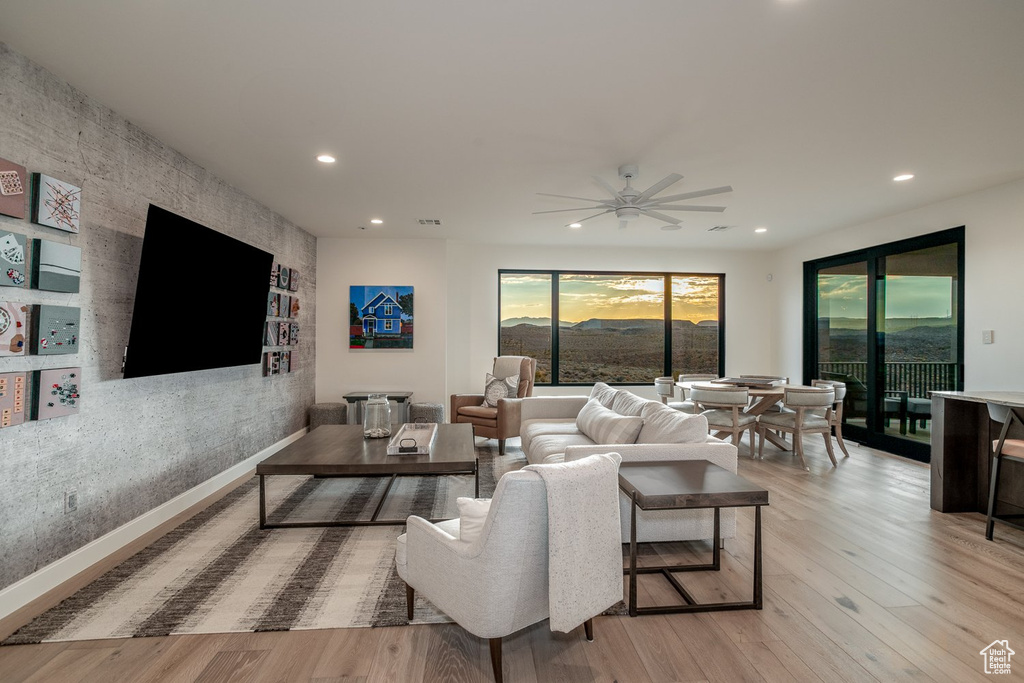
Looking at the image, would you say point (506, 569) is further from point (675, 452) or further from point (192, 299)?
point (192, 299)

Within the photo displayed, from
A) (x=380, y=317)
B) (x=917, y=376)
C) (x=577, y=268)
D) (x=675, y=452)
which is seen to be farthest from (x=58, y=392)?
(x=917, y=376)

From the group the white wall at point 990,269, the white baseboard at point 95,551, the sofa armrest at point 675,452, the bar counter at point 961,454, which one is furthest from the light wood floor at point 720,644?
the white wall at point 990,269

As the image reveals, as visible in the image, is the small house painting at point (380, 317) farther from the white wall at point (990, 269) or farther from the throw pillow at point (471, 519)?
the white wall at point (990, 269)

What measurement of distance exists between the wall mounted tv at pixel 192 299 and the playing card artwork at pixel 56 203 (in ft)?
1.09

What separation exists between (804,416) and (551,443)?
2982mm

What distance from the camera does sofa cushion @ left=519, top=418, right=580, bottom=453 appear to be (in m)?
4.40

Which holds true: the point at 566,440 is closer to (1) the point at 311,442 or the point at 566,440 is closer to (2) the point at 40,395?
(1) the point at 311,442

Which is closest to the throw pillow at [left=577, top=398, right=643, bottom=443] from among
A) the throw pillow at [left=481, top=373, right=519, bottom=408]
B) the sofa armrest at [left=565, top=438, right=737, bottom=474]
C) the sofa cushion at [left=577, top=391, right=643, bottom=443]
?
the sofa cushion at [left=577, top=391, right=643, bottom=443]

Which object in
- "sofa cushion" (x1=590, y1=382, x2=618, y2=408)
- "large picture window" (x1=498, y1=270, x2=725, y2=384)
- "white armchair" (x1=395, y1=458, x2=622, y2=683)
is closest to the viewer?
"white armchair" (x1=395, y1=458, x2=622, y2=683)

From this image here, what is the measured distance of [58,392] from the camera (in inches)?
101

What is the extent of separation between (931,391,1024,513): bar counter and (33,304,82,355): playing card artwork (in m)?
5.61

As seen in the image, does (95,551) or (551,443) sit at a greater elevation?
(551,443)

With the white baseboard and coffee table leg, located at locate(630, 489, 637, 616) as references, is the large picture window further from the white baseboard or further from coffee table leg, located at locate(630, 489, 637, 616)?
coffee table leg, located at locate(630, 489, 637, 616)

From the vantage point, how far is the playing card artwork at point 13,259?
7.43 feet
